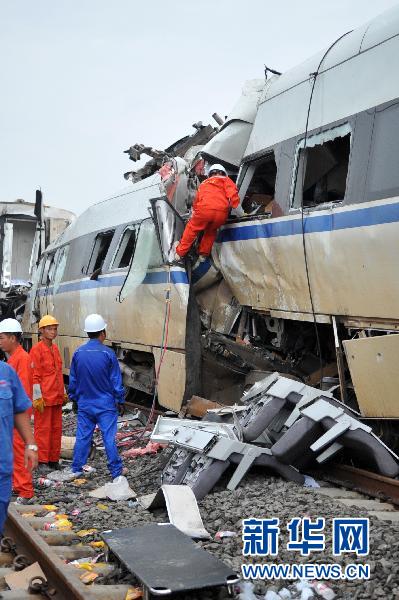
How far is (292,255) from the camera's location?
7.04 metres

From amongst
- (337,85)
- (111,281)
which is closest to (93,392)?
(337,85)

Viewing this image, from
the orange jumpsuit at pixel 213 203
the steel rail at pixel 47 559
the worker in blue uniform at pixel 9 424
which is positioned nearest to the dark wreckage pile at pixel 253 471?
the steel rail at pixel 47 559

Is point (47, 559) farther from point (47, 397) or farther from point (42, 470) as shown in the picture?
point (47, 397)

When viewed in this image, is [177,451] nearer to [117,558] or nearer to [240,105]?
[117,558]

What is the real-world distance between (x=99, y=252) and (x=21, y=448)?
5.85 meters

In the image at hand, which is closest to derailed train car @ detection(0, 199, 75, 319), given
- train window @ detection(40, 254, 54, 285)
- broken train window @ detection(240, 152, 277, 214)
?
train window @ detection(40, 254, 54, 285)

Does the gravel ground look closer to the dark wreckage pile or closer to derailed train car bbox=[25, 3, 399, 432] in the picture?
the dark wreckage pile

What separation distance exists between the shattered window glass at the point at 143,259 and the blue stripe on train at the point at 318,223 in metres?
1.25

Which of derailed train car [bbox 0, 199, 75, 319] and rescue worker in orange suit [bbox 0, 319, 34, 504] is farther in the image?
derailed train car [bbox 0, 199, 75, 319]

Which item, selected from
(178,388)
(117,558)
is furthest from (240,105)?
(117,558)

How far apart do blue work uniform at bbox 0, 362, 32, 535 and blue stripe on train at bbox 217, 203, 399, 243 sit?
10.4 feet

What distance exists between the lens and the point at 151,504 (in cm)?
566

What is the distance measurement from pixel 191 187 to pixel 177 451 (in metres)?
3.94

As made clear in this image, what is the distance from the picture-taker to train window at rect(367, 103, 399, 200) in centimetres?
587
